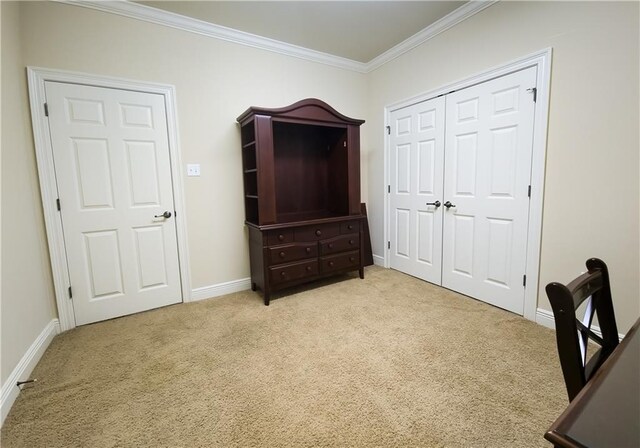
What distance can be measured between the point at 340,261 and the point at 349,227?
393 millimetres

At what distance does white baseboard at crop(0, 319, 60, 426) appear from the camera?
154cm

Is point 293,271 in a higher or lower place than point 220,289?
higher

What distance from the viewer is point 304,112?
9.40ft

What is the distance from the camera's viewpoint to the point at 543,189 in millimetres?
2232

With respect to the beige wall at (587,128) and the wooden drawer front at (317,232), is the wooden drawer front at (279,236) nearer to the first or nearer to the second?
the wooden drawer front at (317,232)

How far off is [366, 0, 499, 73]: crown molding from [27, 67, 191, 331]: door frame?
2383 mm

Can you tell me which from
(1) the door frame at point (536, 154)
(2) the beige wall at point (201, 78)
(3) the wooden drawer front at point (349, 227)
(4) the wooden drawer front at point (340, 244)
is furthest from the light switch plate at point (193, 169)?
(1) the door frame at point (536, 154)

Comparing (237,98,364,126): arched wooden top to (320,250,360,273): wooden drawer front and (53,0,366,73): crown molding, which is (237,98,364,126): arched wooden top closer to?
(53,0,366,73): crown molding

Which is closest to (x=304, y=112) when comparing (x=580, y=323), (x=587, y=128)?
(x=587, y=128)

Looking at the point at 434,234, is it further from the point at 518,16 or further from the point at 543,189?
the point at 518,16

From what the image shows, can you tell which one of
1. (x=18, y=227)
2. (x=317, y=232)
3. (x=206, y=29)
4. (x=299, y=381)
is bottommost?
(x=299, y=381)

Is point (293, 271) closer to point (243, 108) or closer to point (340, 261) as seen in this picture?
point (340, 261)

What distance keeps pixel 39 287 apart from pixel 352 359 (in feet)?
7.67

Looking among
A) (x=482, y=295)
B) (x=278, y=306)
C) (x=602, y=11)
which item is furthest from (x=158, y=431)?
(x=602, y=11)
